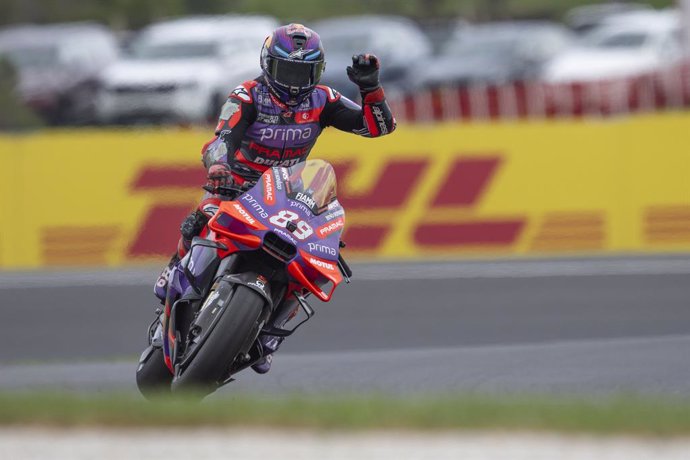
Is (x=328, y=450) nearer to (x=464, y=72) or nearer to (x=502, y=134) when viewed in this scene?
(x=502, y=134)

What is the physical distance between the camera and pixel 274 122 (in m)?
7.64

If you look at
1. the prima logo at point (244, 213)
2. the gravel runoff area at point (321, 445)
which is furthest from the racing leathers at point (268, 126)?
the gravel runoff area at point (321, 445)

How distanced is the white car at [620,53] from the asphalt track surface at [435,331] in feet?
40.8

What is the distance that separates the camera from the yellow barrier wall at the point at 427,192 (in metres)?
14.7

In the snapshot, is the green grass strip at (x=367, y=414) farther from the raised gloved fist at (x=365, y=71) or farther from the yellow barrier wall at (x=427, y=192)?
the yellow barrier wall at (x=427, y=192)

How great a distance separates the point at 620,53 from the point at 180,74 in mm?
7737

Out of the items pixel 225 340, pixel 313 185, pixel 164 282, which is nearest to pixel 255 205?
pixel 313 185

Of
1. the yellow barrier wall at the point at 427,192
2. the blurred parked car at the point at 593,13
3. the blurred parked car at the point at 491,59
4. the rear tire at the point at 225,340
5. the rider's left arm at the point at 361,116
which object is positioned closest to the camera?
the rear tire at the point at 225,340

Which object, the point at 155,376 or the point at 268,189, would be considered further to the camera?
the point at 155,376

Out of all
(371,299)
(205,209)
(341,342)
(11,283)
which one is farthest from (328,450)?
(11,283)

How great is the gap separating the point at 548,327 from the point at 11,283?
220 inches

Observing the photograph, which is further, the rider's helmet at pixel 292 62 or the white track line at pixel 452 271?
the white track line at pixel 452 271

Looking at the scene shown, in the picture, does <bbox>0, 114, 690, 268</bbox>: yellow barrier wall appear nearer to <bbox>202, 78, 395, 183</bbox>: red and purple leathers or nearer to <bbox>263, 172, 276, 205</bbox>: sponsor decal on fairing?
<bbox>202, 78, 395, 183</bbox>: red and purple leathers

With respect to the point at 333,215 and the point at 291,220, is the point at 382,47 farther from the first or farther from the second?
the point at 291,220
